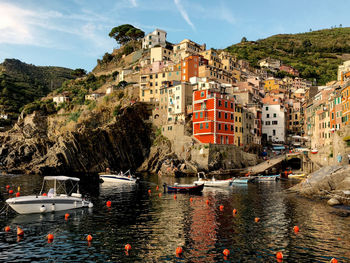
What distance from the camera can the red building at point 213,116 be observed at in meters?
87.0

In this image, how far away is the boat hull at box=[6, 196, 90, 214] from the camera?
109 feet

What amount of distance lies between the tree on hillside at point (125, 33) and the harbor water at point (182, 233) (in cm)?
14894

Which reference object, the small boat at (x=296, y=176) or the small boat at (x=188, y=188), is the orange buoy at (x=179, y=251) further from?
the small boat at (x=296, y=176)

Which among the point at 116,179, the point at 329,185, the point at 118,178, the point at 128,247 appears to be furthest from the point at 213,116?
the point at 128,247

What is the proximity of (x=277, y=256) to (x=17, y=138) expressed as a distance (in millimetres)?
101664

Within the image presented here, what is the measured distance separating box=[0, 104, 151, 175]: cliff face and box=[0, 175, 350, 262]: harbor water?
49916mm

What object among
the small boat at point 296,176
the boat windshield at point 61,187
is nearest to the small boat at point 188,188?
the boat windshield at point 61,187

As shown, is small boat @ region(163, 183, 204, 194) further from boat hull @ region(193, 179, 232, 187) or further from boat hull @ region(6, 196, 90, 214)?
boat hull @ region(6, 196, 90, 214)

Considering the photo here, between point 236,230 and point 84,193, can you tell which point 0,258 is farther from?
point 84,193

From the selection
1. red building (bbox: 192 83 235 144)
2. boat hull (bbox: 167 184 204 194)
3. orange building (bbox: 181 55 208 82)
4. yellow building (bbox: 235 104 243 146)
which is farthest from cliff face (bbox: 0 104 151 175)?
boat hull (bbox: 167 184 204 194)

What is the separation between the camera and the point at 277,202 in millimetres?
43156

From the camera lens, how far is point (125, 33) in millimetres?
177625

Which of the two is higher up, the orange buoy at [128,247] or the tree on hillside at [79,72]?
the tree on hillside at [79,72]

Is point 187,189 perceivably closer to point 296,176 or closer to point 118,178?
point 118,178
